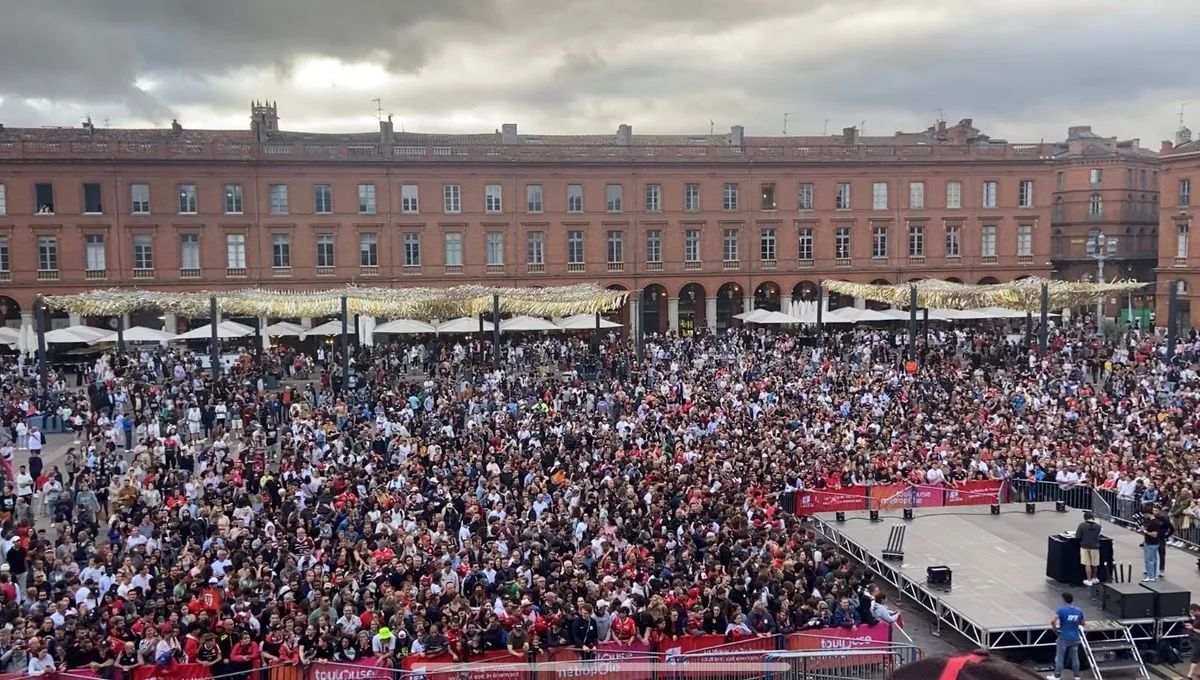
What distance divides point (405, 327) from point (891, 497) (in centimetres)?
2309

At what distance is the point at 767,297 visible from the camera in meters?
57.8

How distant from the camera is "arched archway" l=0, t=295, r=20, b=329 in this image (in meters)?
49.4

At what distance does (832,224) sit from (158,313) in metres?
37.5

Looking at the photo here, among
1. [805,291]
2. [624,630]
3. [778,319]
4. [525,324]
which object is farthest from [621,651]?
[805,291]

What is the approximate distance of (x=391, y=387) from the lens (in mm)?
33469

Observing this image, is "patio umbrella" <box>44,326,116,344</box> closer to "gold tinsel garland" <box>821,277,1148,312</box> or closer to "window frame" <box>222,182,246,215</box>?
"window frame" <box>222,182,246,215</box>

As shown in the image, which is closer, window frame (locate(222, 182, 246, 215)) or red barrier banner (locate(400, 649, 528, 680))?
red barrier banner (locate(400, 649, 528, 680))

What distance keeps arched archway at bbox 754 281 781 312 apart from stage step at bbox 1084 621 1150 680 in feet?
145

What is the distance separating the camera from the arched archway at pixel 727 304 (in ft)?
188

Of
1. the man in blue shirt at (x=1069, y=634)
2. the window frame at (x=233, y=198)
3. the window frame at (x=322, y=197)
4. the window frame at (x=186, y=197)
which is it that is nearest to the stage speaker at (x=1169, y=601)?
the man in blue shirt at (x=1069, y=634)

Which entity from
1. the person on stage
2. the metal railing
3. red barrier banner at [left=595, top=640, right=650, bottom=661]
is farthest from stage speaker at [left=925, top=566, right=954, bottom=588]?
the metal railing

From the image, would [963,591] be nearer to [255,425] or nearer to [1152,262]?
[255,425]

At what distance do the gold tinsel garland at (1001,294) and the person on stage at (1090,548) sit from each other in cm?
2576

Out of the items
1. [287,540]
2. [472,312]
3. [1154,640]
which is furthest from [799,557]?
[472,312]
